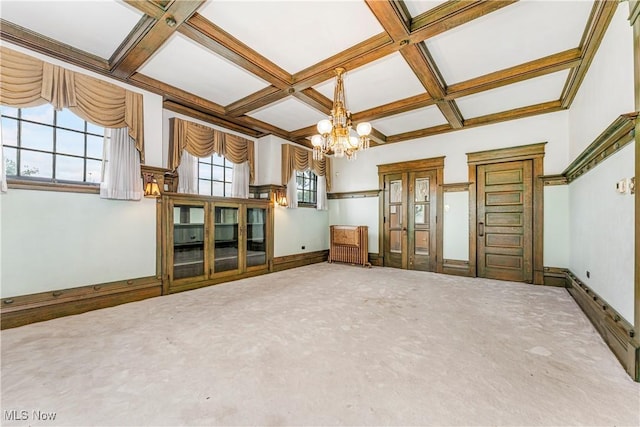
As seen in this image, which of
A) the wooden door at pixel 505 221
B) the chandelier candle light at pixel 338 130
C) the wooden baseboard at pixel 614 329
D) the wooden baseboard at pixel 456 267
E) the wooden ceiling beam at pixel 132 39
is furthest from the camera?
the wooden baseboard at pixel 456 267

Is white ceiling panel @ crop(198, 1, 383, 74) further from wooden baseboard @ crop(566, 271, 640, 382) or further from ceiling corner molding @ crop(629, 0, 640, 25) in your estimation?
wooden baseboard @ crop(566, 271, 640, 382)

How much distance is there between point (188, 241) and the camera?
4.42 m

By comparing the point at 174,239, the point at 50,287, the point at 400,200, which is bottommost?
the point at 50,287

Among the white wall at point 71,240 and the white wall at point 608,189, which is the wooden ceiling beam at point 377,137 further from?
the white wall at point 71,240

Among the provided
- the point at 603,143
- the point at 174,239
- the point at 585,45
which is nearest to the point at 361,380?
the point at 603,143

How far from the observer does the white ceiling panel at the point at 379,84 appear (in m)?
3.43

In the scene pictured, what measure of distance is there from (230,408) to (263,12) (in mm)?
3314

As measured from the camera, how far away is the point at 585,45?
9.65 ft

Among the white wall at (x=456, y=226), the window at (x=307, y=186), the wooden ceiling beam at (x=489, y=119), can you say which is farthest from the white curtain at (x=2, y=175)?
the white wall at (x=456, y=226)

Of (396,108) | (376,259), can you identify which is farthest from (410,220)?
(396,108)

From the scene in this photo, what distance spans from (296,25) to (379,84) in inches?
63.6

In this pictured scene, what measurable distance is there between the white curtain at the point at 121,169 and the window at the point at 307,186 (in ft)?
11.3

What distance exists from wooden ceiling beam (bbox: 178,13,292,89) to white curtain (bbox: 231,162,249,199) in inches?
83.9

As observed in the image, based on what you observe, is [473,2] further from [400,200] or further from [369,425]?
[400,200]
